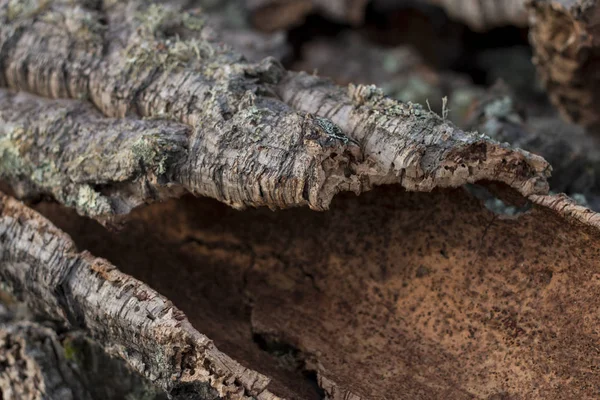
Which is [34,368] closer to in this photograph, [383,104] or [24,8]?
[24,8]

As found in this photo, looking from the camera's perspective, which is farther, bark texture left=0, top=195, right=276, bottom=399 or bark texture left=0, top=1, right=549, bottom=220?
bark texture left=0, top=1, right=549, bottom=220

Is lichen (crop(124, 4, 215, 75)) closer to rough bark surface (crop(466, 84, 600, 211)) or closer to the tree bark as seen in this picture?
the tree bark

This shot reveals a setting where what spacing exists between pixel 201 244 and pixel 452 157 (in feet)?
3.27

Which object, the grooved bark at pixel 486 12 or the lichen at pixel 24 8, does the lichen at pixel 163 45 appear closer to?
the lichen at pixel 24 8

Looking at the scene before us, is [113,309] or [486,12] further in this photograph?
[486,12]

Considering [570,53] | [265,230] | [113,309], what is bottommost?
[113,309]

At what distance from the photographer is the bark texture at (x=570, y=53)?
2525 millimetres

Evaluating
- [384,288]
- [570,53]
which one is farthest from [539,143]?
[384,288]

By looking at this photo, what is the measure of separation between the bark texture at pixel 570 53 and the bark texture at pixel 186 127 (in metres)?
0.92

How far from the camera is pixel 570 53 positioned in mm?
2707

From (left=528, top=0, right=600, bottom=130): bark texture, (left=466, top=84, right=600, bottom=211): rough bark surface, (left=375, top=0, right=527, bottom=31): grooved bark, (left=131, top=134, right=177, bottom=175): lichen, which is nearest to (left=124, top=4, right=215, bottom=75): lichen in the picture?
(left=131, top=134, right=177, bottom=175): lichen

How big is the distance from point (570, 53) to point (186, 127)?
161 centimetres

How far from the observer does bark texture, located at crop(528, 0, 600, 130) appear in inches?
99.4

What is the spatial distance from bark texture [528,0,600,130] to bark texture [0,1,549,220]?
0.92m
